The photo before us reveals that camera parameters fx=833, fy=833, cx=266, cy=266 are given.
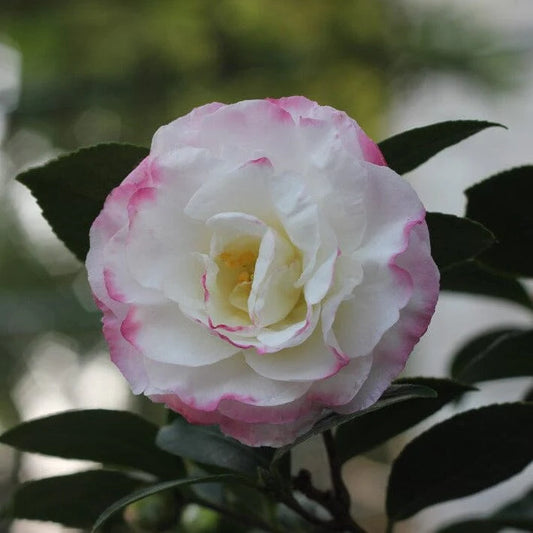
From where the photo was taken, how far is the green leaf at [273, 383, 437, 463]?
33 centimetres

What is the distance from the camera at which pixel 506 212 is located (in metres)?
0.44

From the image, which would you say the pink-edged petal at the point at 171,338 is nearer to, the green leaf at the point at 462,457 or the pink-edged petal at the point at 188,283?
the pink-edged petal at the point at 188,283

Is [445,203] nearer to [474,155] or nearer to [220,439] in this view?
[474,155]

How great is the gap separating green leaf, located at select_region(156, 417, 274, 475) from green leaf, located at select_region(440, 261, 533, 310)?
0.15 meters

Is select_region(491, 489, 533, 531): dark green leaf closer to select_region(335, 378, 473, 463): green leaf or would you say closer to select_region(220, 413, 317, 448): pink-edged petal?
select_region(335, 378, 473, 463): green leaf

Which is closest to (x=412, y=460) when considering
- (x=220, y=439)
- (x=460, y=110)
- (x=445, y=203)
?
(x=220, y=439)

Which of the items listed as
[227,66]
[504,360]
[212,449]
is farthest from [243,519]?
[227,66]

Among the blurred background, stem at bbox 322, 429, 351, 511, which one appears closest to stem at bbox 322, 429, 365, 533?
stem at bbox 322, 429, 351, 511

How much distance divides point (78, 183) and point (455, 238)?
7.2 inches

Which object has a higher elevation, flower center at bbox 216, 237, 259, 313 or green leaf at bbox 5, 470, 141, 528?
flower center at bbox 216, 237, 259, 313

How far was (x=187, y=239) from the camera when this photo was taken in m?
0.35

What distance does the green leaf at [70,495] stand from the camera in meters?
0.52

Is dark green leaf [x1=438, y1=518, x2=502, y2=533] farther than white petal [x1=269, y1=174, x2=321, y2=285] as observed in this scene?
Yes

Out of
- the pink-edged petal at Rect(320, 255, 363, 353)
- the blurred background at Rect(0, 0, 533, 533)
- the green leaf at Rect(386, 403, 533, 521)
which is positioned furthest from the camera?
the blurred background at Rect(0, 0, 533, 533)
